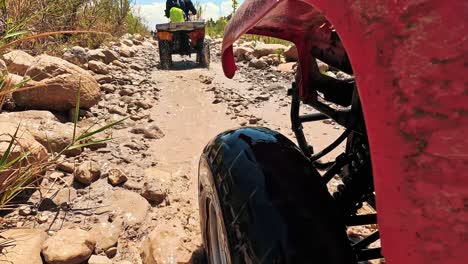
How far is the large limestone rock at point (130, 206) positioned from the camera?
6.84 ft

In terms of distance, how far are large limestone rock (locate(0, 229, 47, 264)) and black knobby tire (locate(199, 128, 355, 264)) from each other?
3.17 ft

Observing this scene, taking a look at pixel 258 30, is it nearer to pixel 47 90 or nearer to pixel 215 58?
pixel 47 90

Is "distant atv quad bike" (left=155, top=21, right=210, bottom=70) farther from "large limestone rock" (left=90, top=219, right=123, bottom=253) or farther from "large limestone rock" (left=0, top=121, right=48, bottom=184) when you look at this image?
"large limestone rock" (left=90, top=219, right=123, bottom=253)

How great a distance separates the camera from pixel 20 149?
1.92 m

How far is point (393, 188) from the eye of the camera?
0.45m

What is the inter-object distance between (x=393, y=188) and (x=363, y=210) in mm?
1988

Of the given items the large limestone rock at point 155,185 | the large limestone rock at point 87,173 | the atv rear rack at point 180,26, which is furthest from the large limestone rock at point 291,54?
the large limestone rock at point 87,173

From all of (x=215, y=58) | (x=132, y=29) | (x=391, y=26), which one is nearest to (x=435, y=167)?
(x=391, y=26)

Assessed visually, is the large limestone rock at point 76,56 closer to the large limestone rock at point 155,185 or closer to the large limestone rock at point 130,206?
the large limestone rock at point 155,185

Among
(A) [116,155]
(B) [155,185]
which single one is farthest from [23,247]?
(A) [116,155]

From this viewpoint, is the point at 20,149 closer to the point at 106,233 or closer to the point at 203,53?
the point at 106,233

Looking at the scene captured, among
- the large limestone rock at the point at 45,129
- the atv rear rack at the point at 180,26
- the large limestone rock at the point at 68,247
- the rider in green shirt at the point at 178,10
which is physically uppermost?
the rider in green shirt at the point at 178,10

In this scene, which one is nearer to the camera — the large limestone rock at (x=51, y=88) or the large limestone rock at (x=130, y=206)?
the large limestone rock at (x=130, y=206)

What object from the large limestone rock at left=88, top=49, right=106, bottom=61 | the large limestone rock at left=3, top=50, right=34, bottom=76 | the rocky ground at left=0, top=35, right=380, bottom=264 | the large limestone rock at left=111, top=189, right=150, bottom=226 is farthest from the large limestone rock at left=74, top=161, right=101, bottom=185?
the large limestone rock at left=88, top=49, right=106, bottom=61
